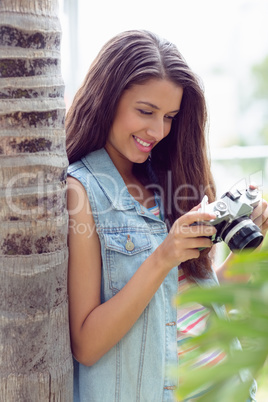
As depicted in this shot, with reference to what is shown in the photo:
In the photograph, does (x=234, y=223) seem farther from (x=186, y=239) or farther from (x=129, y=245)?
(x=129, y=245)

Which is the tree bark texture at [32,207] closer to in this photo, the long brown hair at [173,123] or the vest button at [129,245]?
the vest button at [129,245]

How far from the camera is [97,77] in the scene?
1.28m

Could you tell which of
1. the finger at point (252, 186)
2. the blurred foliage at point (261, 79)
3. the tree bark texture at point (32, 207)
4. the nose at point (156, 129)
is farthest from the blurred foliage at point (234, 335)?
the blurred foliage at point (261, 79)

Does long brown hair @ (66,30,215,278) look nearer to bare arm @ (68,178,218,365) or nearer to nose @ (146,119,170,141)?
nose @ (146,119,170,141)

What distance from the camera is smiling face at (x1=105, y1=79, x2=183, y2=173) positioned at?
1243 millimetres

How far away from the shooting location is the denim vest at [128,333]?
3.73ft

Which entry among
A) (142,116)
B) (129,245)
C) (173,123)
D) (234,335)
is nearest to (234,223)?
(129,245)

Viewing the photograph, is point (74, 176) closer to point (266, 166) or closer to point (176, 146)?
point (176, 146)

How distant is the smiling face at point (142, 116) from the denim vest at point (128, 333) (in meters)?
0.12

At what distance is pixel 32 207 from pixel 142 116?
43 centimetres

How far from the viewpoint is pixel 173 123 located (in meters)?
1.45

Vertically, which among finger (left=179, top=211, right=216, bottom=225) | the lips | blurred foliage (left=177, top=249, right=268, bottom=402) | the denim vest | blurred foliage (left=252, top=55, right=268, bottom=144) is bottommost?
blurred foliage (left=252, top=55, right=268, bottom=144)

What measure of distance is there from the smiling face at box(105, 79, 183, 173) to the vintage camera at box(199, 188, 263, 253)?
0.28 m

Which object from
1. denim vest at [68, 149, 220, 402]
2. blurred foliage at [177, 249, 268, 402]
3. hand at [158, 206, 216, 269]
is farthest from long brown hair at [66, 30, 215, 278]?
blurred foliage at [177, 249, 268, 402]
